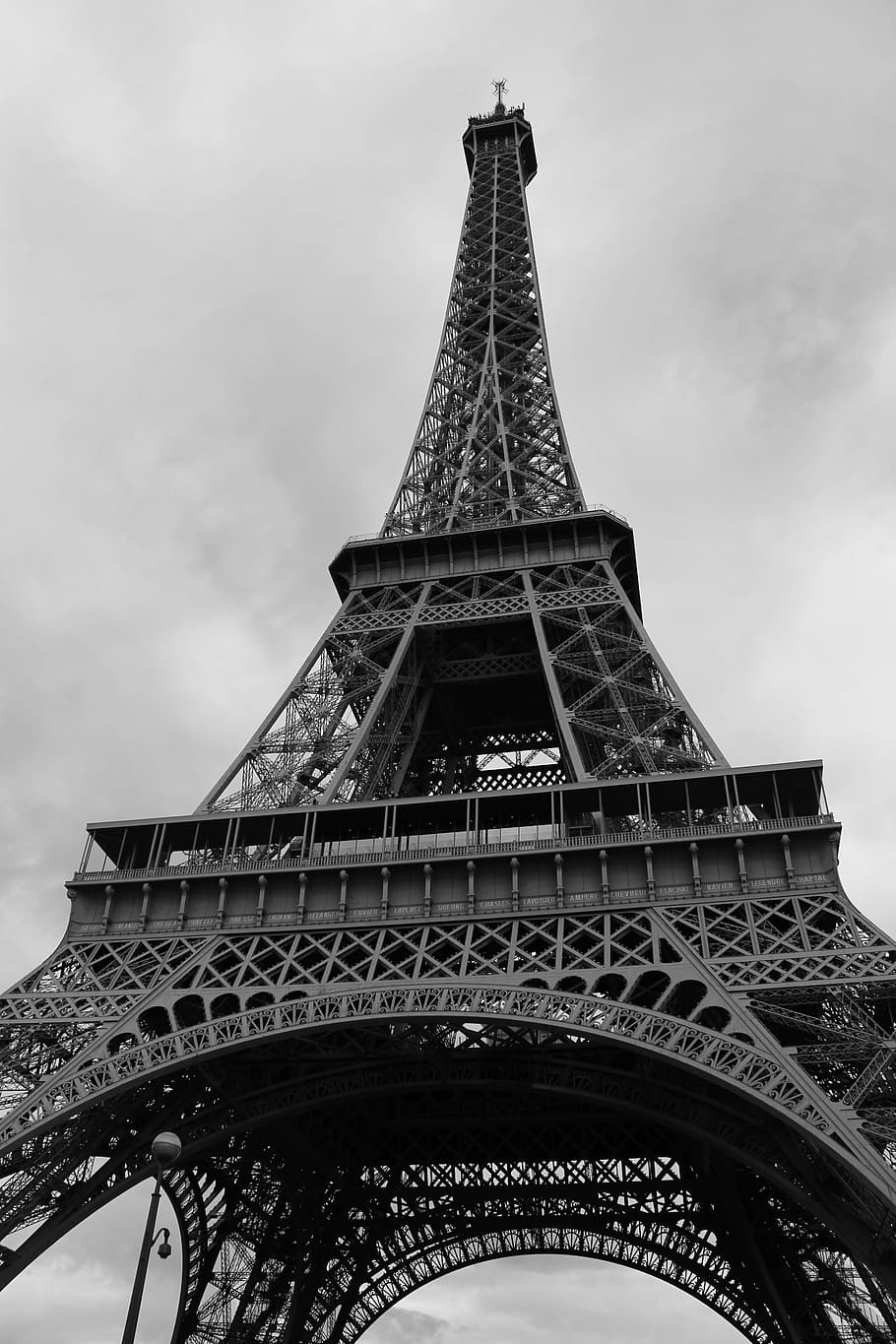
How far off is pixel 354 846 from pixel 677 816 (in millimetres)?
8431

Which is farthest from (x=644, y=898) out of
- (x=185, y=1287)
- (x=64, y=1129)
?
(x=185, y=1287)

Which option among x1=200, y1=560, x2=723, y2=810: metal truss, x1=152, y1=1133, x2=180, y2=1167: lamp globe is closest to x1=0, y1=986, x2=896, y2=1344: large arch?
x1=200, y1=560, x2=723, y2=810: metal truss

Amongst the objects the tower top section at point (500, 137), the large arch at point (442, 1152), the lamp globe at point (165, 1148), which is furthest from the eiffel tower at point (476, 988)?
the tower top section at point (500, 137)

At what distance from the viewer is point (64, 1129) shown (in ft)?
85.6

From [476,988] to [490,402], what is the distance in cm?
3063

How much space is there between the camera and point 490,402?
161ft

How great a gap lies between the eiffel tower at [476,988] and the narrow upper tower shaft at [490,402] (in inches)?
11.1

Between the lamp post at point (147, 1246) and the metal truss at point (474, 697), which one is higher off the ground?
the metal truss at point (474, 697)

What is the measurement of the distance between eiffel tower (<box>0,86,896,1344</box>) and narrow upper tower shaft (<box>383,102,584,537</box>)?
0.92 feet

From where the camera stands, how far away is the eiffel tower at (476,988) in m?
24.0

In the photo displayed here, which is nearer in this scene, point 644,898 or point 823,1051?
point 823,1051

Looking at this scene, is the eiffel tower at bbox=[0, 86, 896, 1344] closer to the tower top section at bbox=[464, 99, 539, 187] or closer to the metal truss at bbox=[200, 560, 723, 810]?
the metal truss at bbox=[200, 560, 723, 810]

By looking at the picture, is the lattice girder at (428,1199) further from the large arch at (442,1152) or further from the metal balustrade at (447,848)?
the metal balustrade at (447,848)

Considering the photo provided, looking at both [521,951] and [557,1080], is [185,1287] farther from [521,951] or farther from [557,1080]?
[521,951]
